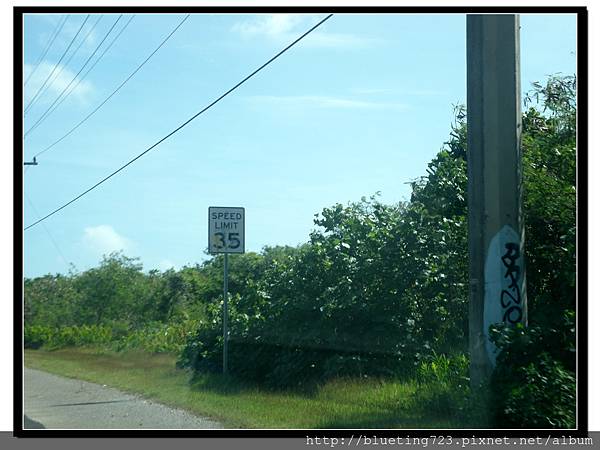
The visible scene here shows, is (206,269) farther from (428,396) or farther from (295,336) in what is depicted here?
(428,396)

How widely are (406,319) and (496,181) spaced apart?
3993 mm

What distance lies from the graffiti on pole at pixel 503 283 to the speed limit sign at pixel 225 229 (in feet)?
16.9

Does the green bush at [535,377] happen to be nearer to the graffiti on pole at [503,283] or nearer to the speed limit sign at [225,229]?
the graffiti on pole at [503,283]

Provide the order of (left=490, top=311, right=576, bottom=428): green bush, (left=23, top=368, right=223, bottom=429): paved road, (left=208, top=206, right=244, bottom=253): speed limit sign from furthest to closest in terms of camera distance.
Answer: (left=208, top=206, right=244, bottom=253): speed limit sign → (left=23, top=368, right=223, bottom=429): paved road → (left=490, top=311, right=576, bottom=428): green bush

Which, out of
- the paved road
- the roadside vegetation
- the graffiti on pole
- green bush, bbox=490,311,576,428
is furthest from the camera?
the paved road

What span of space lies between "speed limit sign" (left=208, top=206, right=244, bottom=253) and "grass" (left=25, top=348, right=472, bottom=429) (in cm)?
247

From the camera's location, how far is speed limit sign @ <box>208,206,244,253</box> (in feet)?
45.2

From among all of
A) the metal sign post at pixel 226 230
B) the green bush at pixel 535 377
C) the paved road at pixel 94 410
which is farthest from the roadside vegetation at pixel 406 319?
the metal sign post at pixel 226 230

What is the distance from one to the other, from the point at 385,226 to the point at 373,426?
204 inches

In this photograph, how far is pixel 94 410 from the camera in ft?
40.5

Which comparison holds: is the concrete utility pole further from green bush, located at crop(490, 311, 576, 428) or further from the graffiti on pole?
green bush, located at crop(490, 311, 576, 428)

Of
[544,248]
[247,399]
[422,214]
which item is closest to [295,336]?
A: [247,399]

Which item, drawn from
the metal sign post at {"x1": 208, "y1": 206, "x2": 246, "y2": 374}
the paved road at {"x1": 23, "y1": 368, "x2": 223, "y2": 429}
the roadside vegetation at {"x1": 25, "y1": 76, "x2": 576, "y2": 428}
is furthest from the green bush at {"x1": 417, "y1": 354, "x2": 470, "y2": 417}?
the metal sign post at {"x1": 208, "y1": 206, "x2": 246, "y2": 374}

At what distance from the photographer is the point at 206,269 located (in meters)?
25.7
